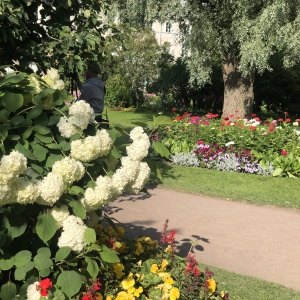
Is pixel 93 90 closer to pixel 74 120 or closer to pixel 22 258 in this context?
pixel 74 120

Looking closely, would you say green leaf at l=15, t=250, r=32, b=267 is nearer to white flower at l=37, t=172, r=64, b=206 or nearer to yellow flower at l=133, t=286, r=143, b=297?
white flower at l=37, t=172, r=64, b=206

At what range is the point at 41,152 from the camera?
7.78ft

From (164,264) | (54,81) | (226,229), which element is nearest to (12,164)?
(54,81)

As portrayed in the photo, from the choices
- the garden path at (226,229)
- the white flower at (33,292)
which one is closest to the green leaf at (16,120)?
the white flower at (33,292)

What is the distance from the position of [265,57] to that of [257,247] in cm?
698

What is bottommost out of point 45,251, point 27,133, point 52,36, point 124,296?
point 124,296

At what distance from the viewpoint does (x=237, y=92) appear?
13758 mm

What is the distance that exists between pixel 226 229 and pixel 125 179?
3.38 m

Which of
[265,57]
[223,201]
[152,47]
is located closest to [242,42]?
[265,57]

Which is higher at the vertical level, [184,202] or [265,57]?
[265,57]

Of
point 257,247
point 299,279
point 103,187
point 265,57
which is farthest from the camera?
point 265,57

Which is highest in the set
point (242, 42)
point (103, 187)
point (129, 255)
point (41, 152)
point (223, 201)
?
point (242, 42)

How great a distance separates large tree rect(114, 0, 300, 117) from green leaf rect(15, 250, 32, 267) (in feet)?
30.8

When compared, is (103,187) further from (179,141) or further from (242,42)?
(242,42)
